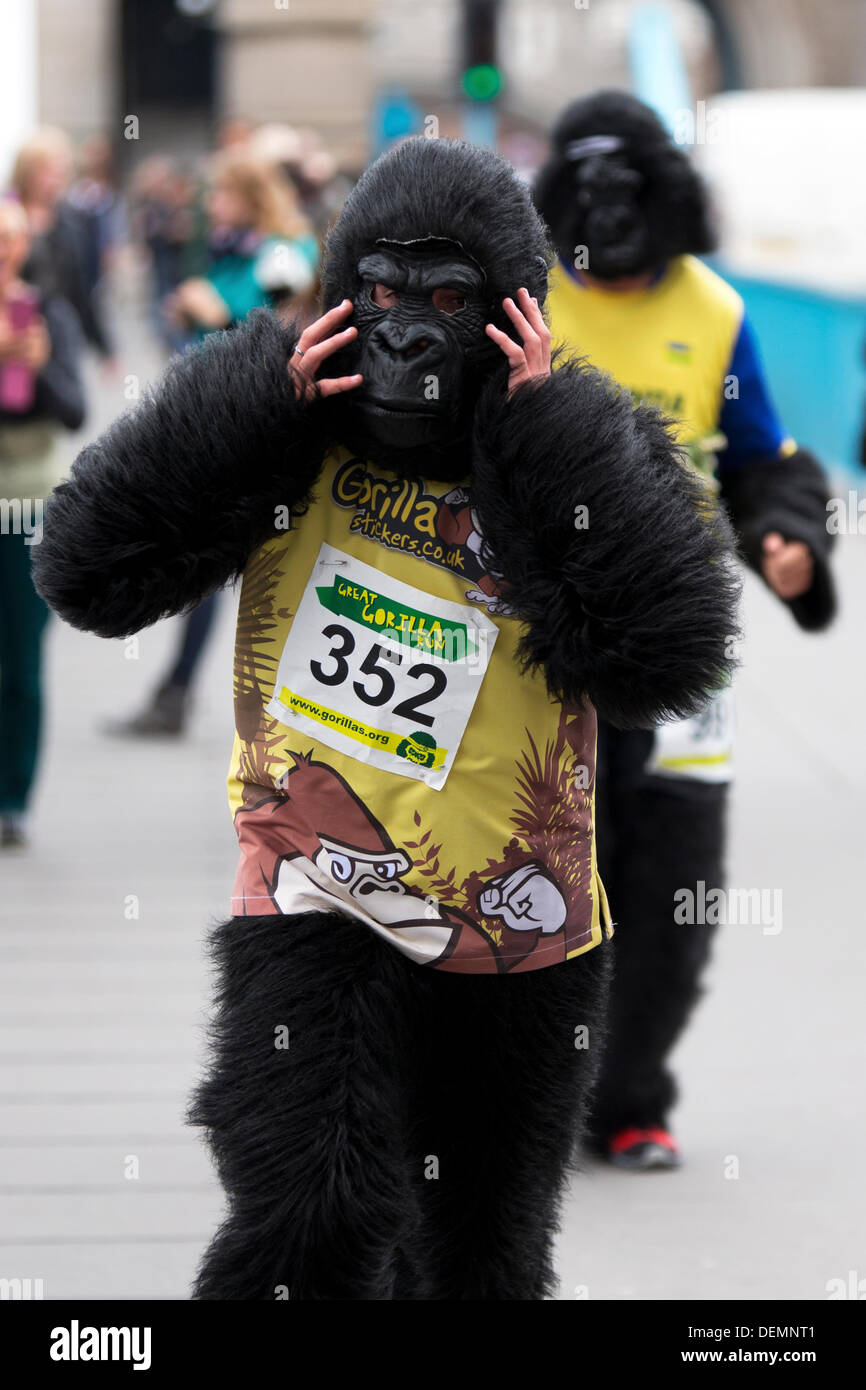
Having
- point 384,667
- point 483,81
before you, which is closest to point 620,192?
point 384,667

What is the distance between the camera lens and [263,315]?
2926mm

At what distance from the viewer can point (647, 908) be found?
434 cm

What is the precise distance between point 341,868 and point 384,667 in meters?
0.27

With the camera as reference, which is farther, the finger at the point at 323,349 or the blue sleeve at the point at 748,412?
the blue sleeve at the point at 748,412

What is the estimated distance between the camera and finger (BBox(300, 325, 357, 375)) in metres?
2.77

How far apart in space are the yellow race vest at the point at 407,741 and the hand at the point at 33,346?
3950mm

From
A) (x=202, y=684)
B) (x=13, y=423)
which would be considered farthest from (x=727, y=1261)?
(x=202, y=684)

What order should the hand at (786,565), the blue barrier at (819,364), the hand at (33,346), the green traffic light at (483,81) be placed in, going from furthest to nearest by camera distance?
the green traffic light at (483,81)
the blue barrier at (819,364)
the hand at (33,346)
the hand at (786,565)

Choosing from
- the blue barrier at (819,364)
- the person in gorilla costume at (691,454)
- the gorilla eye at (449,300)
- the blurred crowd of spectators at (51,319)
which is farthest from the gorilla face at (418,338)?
the blue barrier at (819,364)

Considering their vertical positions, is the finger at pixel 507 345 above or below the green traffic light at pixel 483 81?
below

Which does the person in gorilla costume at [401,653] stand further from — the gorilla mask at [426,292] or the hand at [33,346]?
the hand at [33,346]

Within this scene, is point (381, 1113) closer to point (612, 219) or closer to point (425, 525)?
point (425, 525)

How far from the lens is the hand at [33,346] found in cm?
660

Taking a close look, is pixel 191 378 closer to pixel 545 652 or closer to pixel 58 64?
pixel 545 652
